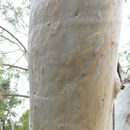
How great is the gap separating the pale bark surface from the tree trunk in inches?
22.0

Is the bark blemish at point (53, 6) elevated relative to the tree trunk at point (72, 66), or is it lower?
elevated

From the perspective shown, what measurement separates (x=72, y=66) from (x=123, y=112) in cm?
64

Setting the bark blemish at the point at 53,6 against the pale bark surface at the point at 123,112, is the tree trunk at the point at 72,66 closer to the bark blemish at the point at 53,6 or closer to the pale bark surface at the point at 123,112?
the bark blemish at the point at 53,6

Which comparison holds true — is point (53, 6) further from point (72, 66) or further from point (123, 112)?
point (123, 112)

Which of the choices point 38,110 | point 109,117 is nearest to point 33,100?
point 38,110

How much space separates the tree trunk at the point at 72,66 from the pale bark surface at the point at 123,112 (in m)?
0.56

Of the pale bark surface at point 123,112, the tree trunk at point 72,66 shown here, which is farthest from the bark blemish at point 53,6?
the pale bark surface at point 123,112

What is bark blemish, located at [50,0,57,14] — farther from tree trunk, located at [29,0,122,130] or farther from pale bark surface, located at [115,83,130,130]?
pale bark surface, located at [115,83,130,130]

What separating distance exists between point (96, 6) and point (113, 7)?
0.04 m

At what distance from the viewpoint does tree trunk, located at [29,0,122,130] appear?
1.43 ft

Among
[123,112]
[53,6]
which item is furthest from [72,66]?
[123,112]

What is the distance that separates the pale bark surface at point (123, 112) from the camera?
39.7 inches

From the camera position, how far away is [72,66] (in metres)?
0.44

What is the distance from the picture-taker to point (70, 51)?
436mm
